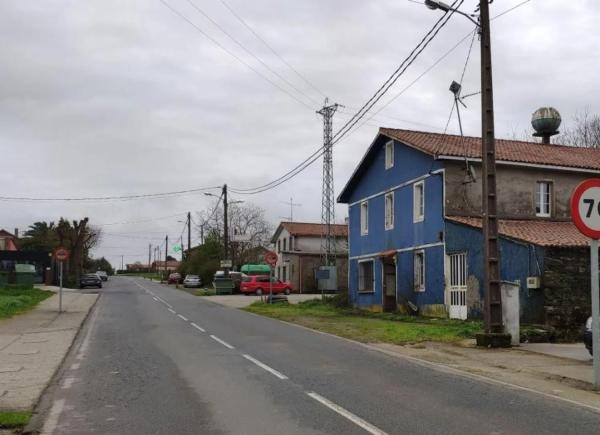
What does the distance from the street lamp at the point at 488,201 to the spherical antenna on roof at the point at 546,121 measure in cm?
1563

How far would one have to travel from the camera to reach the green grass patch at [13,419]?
6.94 m

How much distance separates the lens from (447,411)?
7.68 metres

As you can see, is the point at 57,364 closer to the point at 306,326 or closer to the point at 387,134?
the point at 306,326

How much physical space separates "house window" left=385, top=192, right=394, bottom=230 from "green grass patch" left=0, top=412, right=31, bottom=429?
71.8ft

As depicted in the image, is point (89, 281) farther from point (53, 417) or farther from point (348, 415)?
point (348, 415)

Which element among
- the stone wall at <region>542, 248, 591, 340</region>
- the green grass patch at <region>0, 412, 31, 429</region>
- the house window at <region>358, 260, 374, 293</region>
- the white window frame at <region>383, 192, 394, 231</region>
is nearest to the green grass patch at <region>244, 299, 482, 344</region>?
the house window at <region>358, 260, 374, 293</region>

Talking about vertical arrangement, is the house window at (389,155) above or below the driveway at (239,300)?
above

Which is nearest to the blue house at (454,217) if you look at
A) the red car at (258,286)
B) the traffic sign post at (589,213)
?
the traffic sign post at (589,213)

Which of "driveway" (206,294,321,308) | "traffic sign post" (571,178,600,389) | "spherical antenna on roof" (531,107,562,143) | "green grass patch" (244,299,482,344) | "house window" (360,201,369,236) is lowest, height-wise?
"driveway" (206,294,321,308)

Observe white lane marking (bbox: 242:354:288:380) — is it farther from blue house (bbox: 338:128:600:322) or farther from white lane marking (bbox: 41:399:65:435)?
blue house (bbox: 338:128:600:322)

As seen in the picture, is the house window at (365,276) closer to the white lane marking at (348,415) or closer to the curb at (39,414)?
the curb at (39,414)

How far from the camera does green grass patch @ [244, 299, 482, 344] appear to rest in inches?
674

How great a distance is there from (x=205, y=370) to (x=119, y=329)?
923 cm

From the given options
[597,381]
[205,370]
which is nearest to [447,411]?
[597,381]
